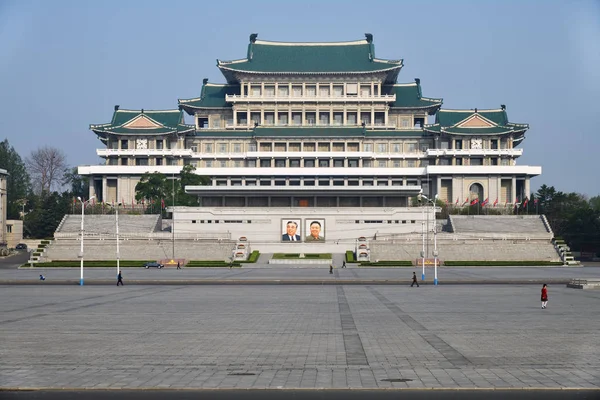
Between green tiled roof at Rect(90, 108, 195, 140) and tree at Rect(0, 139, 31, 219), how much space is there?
659 inches

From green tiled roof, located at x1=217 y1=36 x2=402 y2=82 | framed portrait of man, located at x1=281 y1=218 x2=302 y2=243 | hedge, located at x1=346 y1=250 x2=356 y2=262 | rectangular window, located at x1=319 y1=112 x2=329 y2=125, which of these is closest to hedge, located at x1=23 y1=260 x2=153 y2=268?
framed portrait of man, located at x1=281 y1=218 x2=302 y2=243

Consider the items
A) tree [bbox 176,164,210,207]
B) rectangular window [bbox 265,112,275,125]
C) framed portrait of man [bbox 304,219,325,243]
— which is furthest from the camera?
rectangular window [bbox 265,112,275,125]

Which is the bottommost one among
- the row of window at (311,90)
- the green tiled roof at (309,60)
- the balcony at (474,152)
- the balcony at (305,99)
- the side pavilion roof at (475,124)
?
the balcony at (474,152)

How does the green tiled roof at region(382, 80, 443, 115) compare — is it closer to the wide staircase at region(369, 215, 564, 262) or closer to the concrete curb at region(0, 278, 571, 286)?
the wide staircase at region(369, 215, 564, 262)

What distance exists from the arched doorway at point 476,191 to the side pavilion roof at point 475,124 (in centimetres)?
727

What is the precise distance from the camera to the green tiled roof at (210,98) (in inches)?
4205

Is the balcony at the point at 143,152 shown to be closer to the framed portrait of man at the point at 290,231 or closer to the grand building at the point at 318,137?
the grand building at the point at 318,137

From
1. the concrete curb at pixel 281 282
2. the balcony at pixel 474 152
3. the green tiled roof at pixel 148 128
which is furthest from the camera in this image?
the green tiled roof at pixel 148 128

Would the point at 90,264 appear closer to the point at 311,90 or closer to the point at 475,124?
the point at 311,90

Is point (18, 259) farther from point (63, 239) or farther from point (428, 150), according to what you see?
point (428, 150)

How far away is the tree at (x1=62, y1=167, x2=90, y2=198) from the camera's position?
383ft

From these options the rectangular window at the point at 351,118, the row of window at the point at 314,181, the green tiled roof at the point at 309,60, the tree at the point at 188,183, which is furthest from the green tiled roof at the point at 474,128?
the tree at the point at 188,183

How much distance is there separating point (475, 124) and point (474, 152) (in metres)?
4.14

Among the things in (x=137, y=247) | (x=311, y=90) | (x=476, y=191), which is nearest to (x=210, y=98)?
(x=311, y=90)
